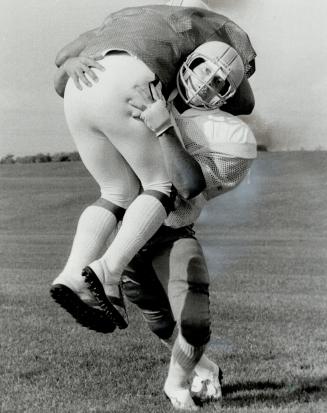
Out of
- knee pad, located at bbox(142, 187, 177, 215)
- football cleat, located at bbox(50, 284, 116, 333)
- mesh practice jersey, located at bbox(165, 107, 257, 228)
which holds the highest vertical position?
mesh practice jersey, located at bbox(165, 107, 257, 228)

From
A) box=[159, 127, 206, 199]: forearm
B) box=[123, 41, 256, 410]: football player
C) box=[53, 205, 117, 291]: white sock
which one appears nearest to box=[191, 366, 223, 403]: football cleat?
box=[123, 41, 256, 410]: football player

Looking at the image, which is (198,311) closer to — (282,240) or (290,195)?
(282,240)

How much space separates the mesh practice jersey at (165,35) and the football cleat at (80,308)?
0.89m

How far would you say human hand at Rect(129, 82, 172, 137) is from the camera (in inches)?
119

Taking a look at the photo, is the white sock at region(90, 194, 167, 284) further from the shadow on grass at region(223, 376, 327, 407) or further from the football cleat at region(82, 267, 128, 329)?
the shadow on grass at region(223, 376, 327, 407)

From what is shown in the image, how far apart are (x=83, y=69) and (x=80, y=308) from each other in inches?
35.5

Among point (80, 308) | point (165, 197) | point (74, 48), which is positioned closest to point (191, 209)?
point (165, 197)

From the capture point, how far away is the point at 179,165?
3047 mm

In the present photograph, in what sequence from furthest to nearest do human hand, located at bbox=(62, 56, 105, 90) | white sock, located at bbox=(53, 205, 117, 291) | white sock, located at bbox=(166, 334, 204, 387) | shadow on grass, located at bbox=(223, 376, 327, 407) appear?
shadow on grass, located at bbox=(223, 376, 327, 407)
white sock, located at bbox=(166, 334, 204, 387)
white sock, located at bbox=(53, 205, 117, 291)
human hand, located at bbox=(62, 56, 105, 90)

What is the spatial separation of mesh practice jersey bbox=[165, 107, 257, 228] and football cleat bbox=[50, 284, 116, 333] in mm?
687

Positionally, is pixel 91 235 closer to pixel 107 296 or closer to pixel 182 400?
pixel 107 296

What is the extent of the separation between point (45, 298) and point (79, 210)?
15615 mm

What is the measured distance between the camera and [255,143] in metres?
3.33

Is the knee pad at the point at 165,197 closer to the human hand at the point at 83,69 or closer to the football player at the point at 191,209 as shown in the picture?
the football player at the point at 191,209
